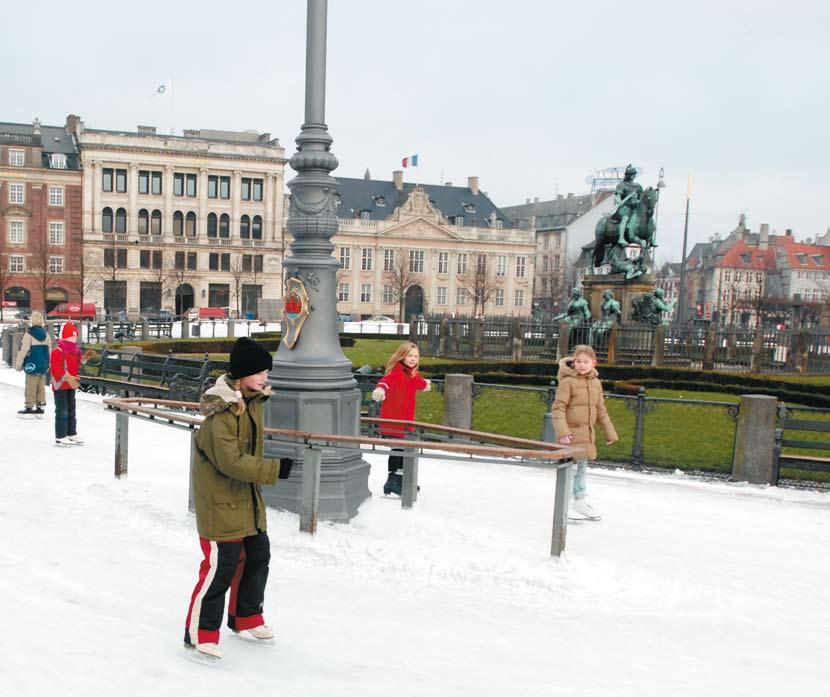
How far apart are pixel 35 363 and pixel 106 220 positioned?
59.4 metres

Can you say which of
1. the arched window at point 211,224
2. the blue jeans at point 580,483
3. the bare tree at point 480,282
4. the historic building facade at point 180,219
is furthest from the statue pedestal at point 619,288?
the arched window at point 211,224

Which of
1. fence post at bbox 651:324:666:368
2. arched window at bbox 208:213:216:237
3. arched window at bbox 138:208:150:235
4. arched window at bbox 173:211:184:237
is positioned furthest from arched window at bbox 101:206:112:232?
fence post at bbox 651:324:666:368

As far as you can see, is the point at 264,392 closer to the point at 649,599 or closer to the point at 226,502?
the point at 226,502

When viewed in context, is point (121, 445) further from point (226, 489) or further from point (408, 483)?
point (226, 489)

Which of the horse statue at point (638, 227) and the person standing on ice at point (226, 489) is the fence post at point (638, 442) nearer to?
the person standing on ice at point (226, 489)

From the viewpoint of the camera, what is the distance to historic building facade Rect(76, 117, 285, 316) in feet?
217

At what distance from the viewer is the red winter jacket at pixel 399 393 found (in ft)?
26.5

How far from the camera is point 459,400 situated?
40.2 feet

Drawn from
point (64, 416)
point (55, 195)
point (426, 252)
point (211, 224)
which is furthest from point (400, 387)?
point (426, 252)

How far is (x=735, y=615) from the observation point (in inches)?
220

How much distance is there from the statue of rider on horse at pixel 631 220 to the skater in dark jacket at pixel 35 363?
1492 cm

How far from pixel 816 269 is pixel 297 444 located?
9558 centimetres

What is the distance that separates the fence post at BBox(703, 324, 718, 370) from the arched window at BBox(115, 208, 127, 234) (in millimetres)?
56589

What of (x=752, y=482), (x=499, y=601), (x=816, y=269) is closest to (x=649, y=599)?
(x=499, y=601)
